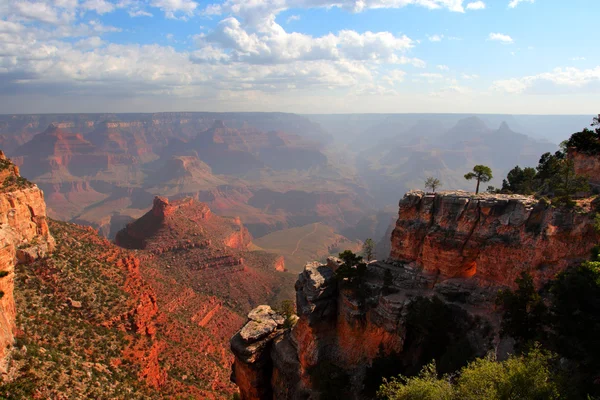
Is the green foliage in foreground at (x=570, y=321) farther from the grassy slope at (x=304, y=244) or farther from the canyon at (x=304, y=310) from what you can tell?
the grassy slope at (x=304, y=244)

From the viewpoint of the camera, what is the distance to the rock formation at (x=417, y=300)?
27344 millimetres

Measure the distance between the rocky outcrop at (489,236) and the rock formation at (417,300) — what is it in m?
0.08

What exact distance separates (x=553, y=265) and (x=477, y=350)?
8758mm

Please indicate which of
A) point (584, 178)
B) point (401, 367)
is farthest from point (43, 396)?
point (584, 178)

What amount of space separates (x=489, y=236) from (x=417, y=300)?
8349 millimetres

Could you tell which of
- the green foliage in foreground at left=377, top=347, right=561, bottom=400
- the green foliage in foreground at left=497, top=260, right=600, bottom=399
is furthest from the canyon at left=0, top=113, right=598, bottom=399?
the green foliage in foreground at left=377, top=347, right=561, bottom=400

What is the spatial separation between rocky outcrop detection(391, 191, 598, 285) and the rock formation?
79 millimetres

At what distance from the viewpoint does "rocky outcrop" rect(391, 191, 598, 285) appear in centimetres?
2673

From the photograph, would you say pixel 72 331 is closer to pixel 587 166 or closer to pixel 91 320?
pixel 91 320

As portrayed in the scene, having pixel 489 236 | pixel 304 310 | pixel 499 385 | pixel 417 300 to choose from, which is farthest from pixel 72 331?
pixel 489 236

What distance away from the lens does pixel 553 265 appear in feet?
88.1

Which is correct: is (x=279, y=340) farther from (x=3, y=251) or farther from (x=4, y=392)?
(x=3, y=251)

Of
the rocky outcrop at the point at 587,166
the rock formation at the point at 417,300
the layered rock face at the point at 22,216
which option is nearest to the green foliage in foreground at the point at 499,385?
the rock formation at the point at 417,300

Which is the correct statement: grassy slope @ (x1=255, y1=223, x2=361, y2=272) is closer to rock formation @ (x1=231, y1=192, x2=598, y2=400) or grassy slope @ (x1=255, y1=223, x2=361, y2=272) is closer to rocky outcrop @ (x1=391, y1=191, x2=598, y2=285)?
rock formation @ (x1=231, y1=192, x2=598, y2=400)
